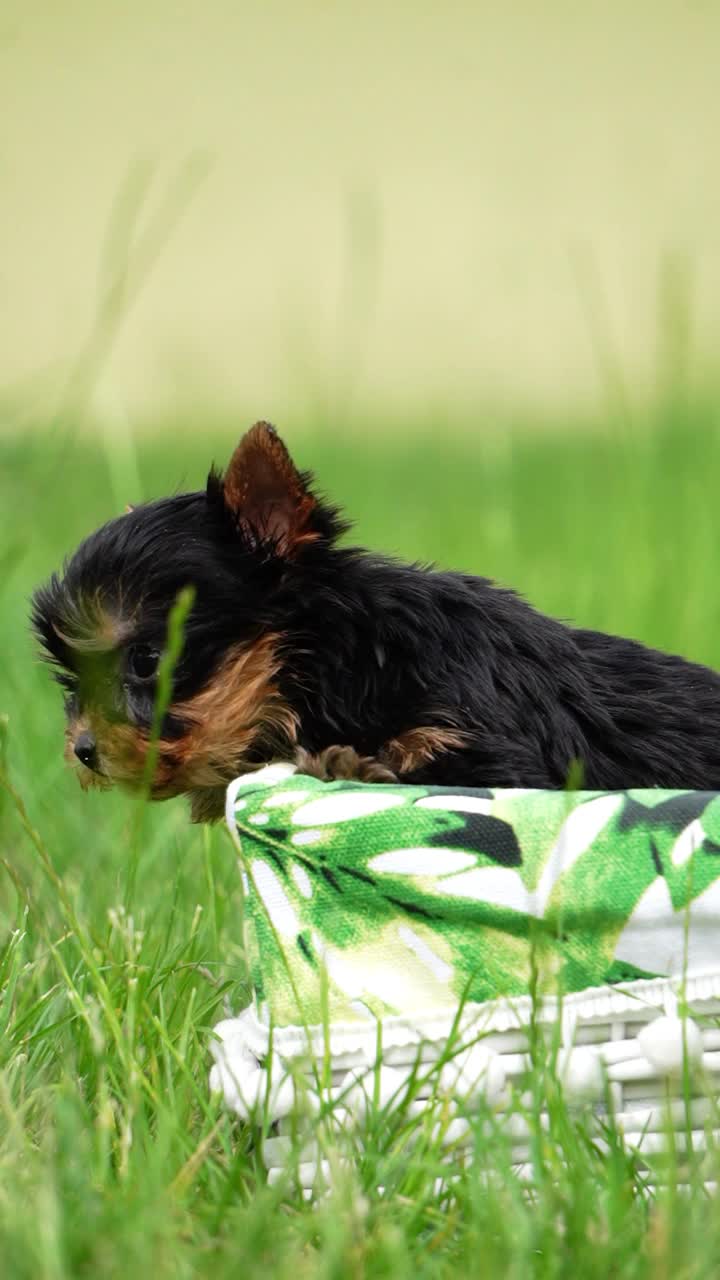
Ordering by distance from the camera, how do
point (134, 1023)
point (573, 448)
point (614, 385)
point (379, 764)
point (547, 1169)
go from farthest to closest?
point (573, 448)
point (614, 385)
point (379, 764)
point (134, 1023)
point (547, 1169)

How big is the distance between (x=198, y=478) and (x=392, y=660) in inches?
194

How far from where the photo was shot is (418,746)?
178 cm

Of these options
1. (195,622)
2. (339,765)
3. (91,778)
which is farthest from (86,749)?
(339,765)

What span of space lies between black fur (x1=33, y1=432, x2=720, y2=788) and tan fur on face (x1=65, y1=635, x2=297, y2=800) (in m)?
0.02

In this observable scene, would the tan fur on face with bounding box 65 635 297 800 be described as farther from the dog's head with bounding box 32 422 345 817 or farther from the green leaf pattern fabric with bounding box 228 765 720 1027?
the green leaf pattern fabric with bounding box 228 765 720 1027

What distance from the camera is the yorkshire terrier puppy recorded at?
1.79 metres

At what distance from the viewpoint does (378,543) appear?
19.1 ft

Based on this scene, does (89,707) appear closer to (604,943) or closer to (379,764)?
(379,764)

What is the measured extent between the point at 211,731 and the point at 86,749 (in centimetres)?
16

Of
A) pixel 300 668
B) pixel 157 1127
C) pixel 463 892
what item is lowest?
pixel 157 1127

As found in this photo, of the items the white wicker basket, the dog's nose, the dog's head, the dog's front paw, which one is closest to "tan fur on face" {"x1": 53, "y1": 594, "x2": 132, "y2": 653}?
the dog's head

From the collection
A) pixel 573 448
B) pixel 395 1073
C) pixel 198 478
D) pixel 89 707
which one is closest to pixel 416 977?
pixel 395 1073

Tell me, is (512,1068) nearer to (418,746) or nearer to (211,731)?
(418,746)

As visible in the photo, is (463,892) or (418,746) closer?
(463,892)
